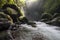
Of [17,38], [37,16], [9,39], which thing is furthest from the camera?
[37,16]

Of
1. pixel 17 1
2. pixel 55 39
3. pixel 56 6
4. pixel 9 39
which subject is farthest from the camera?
pixel 56 6

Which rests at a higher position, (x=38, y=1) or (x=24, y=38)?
(x=38, y=1)

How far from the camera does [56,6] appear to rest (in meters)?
29.5

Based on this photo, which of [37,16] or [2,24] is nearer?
[2,24]

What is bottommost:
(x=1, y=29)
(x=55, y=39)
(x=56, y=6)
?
(x=55, y=39)

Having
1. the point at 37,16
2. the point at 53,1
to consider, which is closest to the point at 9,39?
the point at 53,1

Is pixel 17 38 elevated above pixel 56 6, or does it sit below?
below

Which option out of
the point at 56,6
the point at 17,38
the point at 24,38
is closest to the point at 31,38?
the point at 24,38

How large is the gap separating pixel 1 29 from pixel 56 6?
73.9 feet

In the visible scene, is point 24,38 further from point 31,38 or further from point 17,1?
point 17,1

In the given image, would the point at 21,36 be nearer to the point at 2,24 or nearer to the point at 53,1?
the point at 2,24

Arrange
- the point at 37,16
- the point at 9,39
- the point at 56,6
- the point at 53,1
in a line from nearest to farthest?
the point at 9,39 < the point at 56,6 < the point at 53,1 < the point at 37,16

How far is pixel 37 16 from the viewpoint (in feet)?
122

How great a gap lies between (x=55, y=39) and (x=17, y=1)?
15056mm
